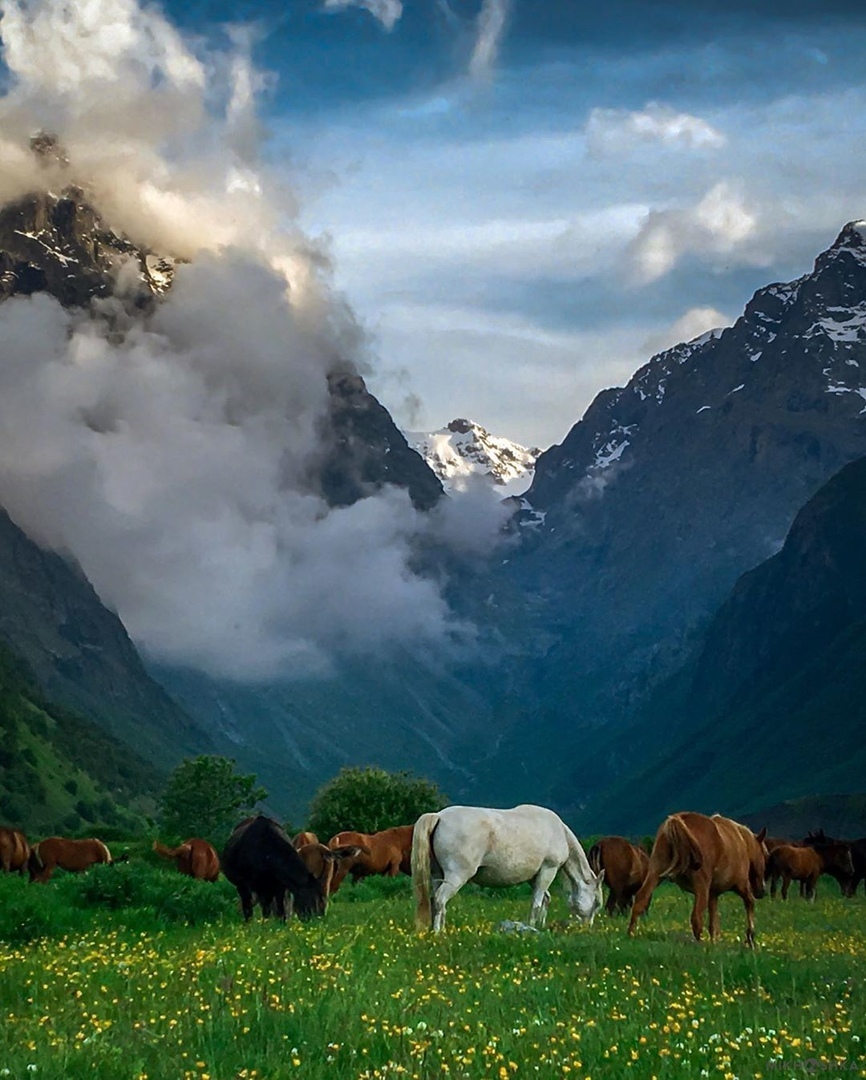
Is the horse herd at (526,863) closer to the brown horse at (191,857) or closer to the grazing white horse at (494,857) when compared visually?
the grazing white horse at (494,857)

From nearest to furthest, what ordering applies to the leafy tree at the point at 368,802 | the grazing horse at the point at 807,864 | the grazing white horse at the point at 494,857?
the grazing white horse at the point at 494,857
the grazing horse at the point at 807,864
the leafy tree at the point at 368,802

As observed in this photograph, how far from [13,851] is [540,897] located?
2330cm

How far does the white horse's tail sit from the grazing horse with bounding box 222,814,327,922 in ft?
11.7

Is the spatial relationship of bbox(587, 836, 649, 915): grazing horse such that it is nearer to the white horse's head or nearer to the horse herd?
the horse herd

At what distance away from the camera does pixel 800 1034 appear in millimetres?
13391

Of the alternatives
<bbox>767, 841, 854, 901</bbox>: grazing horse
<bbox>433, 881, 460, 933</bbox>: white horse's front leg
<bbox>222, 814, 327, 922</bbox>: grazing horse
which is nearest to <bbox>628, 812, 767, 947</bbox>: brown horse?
<bbox>433, 881, 460, 933</bbox>: white horse's front leg

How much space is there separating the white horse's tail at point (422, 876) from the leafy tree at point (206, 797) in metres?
108

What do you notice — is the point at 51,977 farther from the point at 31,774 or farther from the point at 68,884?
the point at 31,774

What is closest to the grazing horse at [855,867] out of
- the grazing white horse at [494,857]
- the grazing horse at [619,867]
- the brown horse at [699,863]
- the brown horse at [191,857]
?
the grazing horse at [619,867]

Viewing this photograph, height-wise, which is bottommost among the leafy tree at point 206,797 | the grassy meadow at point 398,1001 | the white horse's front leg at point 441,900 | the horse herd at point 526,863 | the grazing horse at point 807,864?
the grassy meadow at point 398,1001

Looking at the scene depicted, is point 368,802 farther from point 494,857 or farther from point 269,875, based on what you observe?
point 494,857

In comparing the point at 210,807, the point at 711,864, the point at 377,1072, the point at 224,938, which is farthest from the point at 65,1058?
the point at 210,807

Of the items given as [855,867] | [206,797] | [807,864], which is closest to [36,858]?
[807,864]

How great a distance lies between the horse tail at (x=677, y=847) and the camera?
76.5ft
